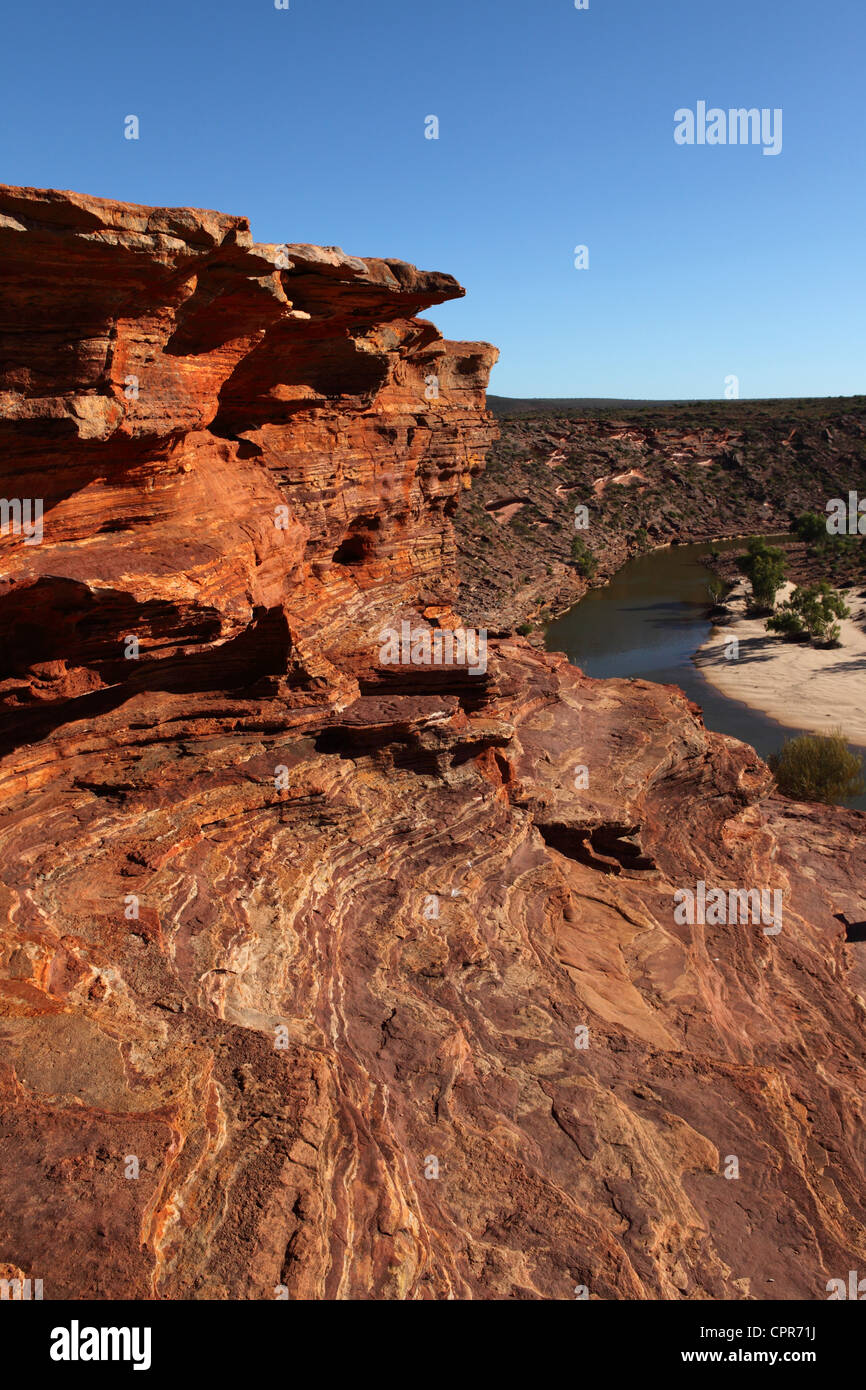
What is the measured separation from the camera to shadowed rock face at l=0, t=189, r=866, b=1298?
780cm

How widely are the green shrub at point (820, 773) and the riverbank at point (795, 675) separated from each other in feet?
26.8

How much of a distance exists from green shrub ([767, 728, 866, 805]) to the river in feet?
6.25

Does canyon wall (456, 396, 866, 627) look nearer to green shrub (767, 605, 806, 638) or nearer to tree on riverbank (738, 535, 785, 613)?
tree on riverbank (738, 535, 785, 613)

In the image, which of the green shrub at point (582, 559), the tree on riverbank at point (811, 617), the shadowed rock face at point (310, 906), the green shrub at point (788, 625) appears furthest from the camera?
the green shrub at point (582, 559)

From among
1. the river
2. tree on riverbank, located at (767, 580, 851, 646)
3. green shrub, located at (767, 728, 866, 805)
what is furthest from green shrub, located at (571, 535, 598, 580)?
green shrub, located at (767, 728, 866, 805)

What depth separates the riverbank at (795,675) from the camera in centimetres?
4256

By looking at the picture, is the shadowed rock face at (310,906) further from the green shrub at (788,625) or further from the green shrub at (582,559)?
the green shrub at (582,559)

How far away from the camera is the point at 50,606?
10750mm

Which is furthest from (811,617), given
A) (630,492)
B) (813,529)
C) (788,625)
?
(630,492)

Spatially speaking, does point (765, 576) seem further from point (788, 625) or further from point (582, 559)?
point (582, 559)

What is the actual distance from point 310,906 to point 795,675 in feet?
138

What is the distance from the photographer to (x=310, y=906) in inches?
493

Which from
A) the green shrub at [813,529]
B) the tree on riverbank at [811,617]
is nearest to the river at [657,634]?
the tree on riverbank at [811,617]

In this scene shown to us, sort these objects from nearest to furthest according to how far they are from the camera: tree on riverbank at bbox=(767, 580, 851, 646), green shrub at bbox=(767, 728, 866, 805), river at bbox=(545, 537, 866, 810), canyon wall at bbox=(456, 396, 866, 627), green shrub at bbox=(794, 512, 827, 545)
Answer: green shrub at bbox=(767, 728, 866, 805)
river at bbox=(545, 537, 866, 810)
tree on riverbank at bbox=(767, 580, 851, 646)
canyon wall at bbox=(456, 396, 866, 627)
green shrub at bbox=(794, 512, 827, 545)
